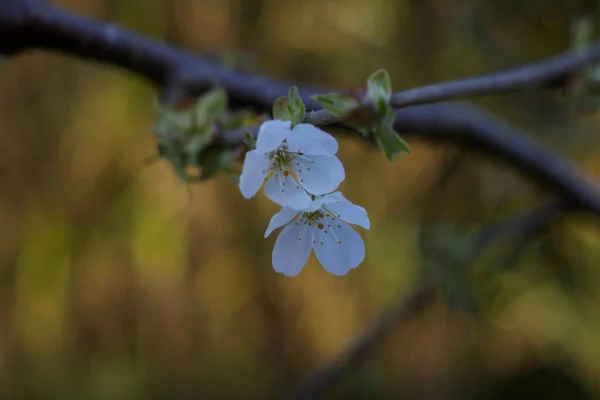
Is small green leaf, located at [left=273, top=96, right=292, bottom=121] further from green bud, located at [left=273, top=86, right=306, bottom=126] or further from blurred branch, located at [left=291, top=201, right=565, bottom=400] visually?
blurred branch, located at [left=291, top=201, right=565, bottom=400]

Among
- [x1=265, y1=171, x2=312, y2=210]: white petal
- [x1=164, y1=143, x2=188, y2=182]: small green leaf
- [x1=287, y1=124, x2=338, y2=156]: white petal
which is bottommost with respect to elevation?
[x1=265, y1=171, x2=312, y2=210]: white petal

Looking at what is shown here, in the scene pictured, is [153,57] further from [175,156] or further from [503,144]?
[503,144]

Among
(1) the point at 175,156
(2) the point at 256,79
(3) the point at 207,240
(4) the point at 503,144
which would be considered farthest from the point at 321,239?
(3) the point at 207,240

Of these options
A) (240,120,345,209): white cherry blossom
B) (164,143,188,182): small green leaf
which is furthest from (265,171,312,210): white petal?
(164,143,188,182): small green leaf

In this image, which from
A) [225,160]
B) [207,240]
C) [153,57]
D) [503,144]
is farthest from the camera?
[207,240]

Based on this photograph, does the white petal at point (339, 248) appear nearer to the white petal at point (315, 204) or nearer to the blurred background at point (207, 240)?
the white petal at point (315, 204)

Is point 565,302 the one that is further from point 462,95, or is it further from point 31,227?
point 31,227

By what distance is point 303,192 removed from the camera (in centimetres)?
21

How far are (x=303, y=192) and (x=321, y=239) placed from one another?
0.14 feet

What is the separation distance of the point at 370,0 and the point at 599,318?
75 centimetres

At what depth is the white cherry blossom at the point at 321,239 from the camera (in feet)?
0.73

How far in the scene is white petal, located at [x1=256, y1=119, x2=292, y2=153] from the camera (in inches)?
8.0

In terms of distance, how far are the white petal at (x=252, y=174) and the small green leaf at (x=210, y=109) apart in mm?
129

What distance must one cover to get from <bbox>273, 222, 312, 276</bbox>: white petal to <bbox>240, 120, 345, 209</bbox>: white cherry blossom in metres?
0.03
